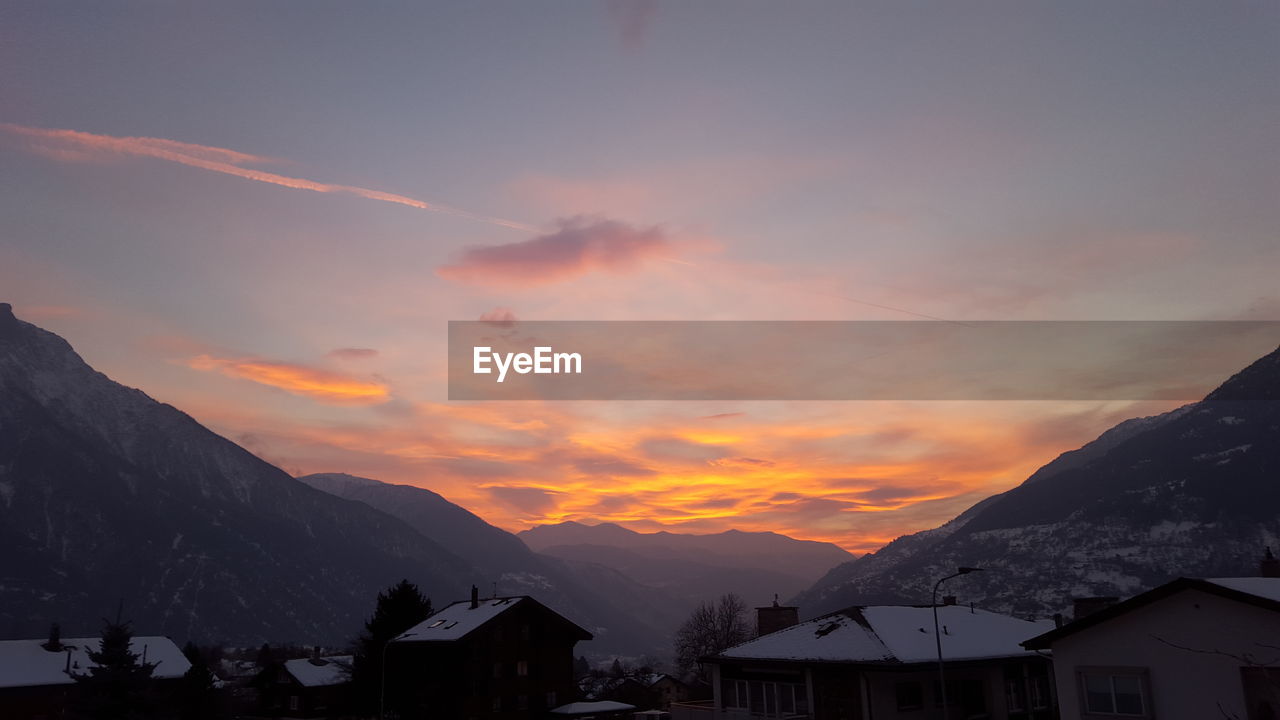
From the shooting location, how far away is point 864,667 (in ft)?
130

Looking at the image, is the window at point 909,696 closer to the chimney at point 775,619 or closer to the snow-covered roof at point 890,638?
the snow-covered roof at point 890,638

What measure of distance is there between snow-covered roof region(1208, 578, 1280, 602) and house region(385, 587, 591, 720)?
178 ft

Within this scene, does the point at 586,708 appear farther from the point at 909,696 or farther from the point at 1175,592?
the point at 1175,592

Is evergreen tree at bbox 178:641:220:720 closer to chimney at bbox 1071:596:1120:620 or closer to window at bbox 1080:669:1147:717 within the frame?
chimney at bbox 1071:596:1120:620

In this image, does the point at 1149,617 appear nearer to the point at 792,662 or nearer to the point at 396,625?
the point at 792,662

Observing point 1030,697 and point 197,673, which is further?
point 197,673

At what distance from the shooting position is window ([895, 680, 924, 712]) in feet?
132

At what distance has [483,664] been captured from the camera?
240 ft

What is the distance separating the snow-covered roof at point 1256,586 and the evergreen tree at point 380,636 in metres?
64.8

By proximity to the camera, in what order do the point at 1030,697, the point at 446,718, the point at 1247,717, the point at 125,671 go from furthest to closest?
the point at 446,718
the point at 125,671
the point at 1030,697
the point at 1247,717

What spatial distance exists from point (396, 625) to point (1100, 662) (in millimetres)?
71943

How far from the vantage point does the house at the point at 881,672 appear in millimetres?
40031

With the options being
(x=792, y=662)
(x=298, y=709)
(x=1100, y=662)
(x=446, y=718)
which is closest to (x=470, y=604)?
(x=446, y=718)

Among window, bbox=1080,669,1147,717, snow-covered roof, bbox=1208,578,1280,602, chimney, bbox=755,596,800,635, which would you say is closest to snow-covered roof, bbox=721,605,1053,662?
chimney, bbox=755,596,800,635
